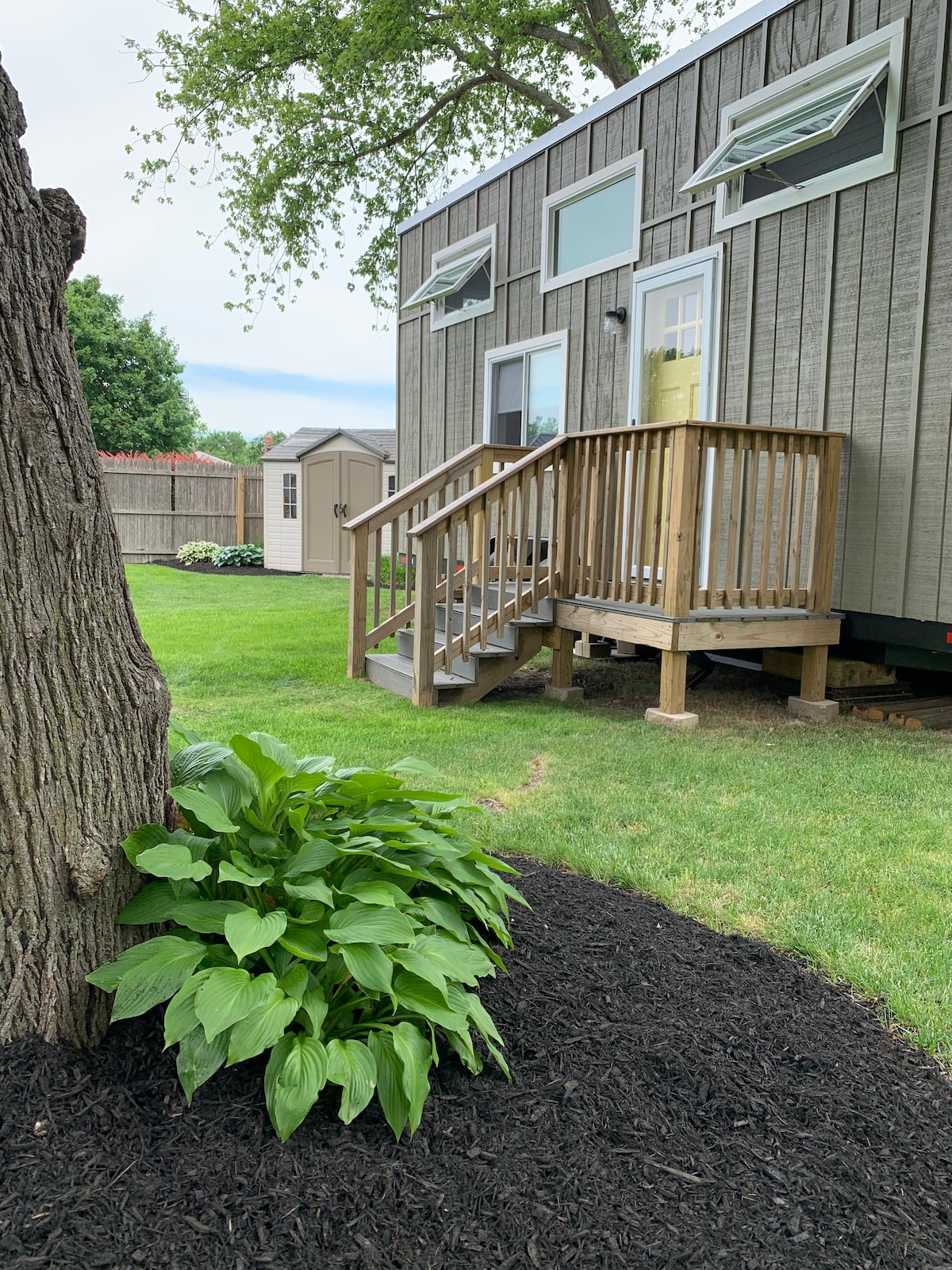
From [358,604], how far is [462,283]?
4.11 metres

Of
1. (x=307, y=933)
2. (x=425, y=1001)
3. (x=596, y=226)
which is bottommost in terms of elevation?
(x=425, y=1001)

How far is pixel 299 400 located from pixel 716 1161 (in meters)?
107

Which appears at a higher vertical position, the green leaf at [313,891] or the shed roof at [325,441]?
the shed roof at [325,441]

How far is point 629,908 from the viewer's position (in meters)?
2.58

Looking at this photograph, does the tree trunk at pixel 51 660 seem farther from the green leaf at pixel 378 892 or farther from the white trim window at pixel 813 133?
the white trim window at pixel 813 133

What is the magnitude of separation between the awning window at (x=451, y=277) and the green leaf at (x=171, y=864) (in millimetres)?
8002

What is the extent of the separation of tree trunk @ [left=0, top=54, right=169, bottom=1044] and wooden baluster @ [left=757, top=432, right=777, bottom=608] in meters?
3.95

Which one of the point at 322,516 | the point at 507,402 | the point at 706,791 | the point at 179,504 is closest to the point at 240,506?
the point at 179,504

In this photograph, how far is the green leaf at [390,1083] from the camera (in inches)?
61.3

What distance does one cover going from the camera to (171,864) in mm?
1679

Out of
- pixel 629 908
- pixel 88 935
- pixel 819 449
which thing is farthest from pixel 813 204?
pixel 88 935

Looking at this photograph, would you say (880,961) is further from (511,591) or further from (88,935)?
(511,591)

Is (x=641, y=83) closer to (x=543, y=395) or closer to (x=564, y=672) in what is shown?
(x=543, y=395)

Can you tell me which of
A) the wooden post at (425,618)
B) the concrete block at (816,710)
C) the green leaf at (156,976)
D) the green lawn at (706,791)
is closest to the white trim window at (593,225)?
the wooden post at (425,618)
